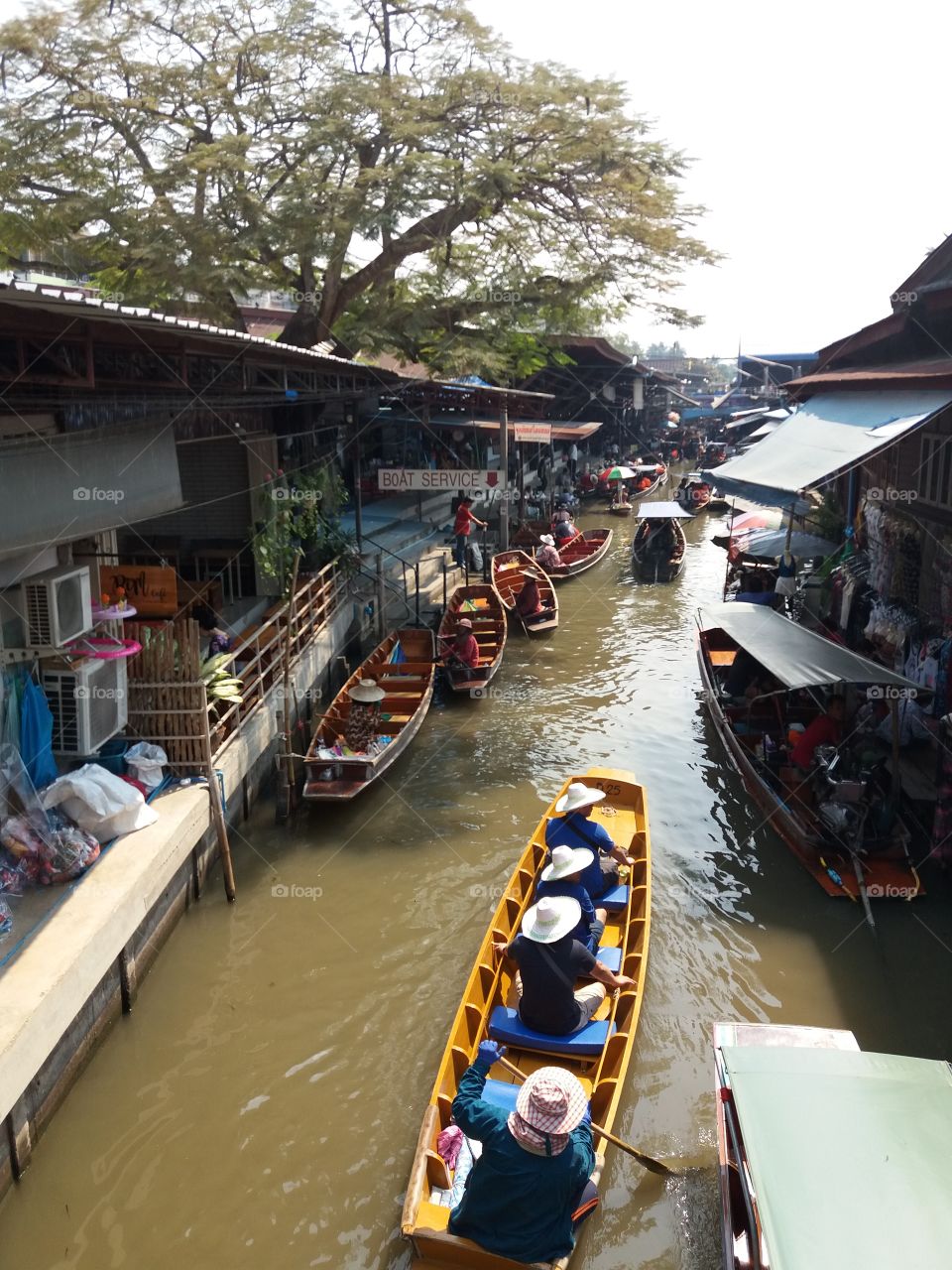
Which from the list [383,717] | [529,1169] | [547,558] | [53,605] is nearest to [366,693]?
[383,717]

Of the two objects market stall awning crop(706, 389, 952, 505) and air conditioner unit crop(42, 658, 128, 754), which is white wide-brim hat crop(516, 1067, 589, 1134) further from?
market stall awning crop(706, 389, 952, 505)

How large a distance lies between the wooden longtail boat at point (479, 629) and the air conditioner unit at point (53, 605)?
23.5 ft

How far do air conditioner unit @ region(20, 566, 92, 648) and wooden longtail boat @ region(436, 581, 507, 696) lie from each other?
715cm

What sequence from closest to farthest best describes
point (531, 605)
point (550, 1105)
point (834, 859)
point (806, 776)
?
point (550, 1105)
point (834, 859)
point (806, 776)
point (531, 605)

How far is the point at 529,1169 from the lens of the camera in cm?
436

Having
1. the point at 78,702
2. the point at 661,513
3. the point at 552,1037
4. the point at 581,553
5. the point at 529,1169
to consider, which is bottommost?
the point at 552,1037

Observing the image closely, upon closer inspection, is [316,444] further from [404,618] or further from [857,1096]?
[857,1096]

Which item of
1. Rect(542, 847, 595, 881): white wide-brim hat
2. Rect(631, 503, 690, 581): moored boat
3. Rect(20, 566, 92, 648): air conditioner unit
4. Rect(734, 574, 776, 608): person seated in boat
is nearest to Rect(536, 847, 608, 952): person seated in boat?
Rect(542, 847, 595, 881): white wide-brim hat

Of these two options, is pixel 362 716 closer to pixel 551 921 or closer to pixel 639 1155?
pixel 551 921

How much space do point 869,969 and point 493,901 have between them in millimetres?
3524

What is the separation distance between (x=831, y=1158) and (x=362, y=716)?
845 cm

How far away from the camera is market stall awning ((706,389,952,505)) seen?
31.5 ft

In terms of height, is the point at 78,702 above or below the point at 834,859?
above

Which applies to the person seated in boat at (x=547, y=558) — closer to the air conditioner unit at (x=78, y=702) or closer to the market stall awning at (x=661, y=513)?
the market stall awning at (x=661, y=513)
